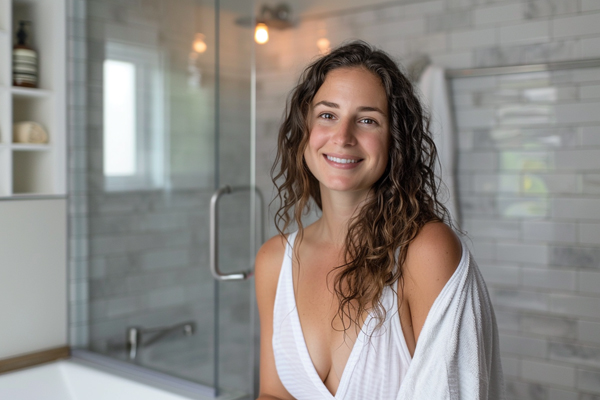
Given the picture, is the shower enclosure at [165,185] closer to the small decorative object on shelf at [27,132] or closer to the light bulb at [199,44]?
the light bulb at [199,44]

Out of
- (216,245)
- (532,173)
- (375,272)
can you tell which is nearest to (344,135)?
(375,272)

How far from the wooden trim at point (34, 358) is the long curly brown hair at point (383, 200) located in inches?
57.5

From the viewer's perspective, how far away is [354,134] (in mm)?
1144

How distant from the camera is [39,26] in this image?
2314 mm

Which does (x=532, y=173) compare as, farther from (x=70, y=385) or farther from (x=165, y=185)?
(x=70, y=385)

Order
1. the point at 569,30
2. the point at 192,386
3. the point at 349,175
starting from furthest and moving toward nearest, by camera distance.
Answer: the point at 569,30 < the point at 192,386 < the point at 349,175

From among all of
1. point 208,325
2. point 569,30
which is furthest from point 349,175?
point 569,30

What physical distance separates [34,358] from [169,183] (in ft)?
2.70

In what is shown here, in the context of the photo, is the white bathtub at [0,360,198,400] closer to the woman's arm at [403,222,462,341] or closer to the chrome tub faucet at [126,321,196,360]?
the chrome tub faucet at [126,321,196,360]

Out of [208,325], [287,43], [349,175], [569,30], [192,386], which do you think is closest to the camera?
[349,175]

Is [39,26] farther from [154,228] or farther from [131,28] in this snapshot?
[154,228]

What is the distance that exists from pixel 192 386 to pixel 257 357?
9.7 inches

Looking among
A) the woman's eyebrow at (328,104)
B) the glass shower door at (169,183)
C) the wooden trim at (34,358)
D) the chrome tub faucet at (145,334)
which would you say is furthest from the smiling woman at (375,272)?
the wooden trim at (34,358)

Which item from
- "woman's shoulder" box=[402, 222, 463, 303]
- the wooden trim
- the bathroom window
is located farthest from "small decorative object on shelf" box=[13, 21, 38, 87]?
"woman's shoulder" box=[402, 222, 463, 303]
